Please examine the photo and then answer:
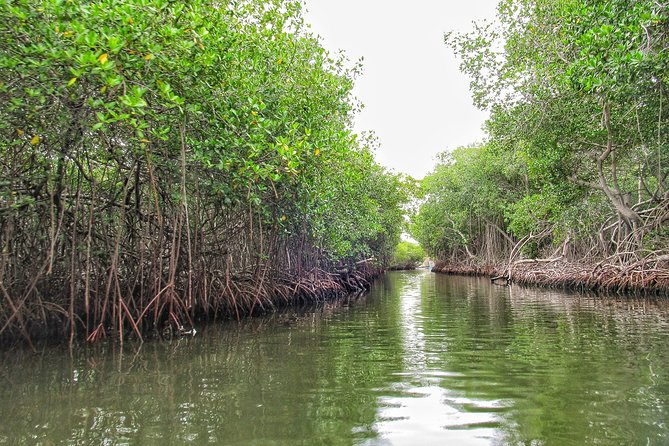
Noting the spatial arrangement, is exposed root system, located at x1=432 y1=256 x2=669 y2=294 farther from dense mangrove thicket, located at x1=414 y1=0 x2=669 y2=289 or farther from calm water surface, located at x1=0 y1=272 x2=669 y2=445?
calm water surface, located at x1=0 y1=272 x2=669 y2=445

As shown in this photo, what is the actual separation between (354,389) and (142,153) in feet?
11.8

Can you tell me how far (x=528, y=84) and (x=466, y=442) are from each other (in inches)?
338

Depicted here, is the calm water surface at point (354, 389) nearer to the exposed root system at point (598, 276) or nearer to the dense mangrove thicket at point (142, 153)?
the dense mangrove thicket at point (142, 153)

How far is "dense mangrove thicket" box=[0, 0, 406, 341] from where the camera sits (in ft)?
11.3

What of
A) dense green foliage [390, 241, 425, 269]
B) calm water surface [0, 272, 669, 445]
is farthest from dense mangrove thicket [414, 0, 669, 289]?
dense green foliage [390, 241, 425, 269]

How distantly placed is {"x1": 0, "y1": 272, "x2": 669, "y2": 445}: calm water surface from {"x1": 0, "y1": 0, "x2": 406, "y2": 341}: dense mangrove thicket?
116 cm

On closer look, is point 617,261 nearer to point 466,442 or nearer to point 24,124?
point 466,442

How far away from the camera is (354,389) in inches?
111

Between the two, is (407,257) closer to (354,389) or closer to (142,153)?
(142,153)

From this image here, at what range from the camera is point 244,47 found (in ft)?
20.2

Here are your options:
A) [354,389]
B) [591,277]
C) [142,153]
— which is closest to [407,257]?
[591,277]

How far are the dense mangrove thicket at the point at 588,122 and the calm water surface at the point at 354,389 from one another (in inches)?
132

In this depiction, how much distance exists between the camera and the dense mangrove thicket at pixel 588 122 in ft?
16.5

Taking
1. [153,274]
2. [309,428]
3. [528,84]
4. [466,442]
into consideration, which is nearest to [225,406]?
[309,428]
